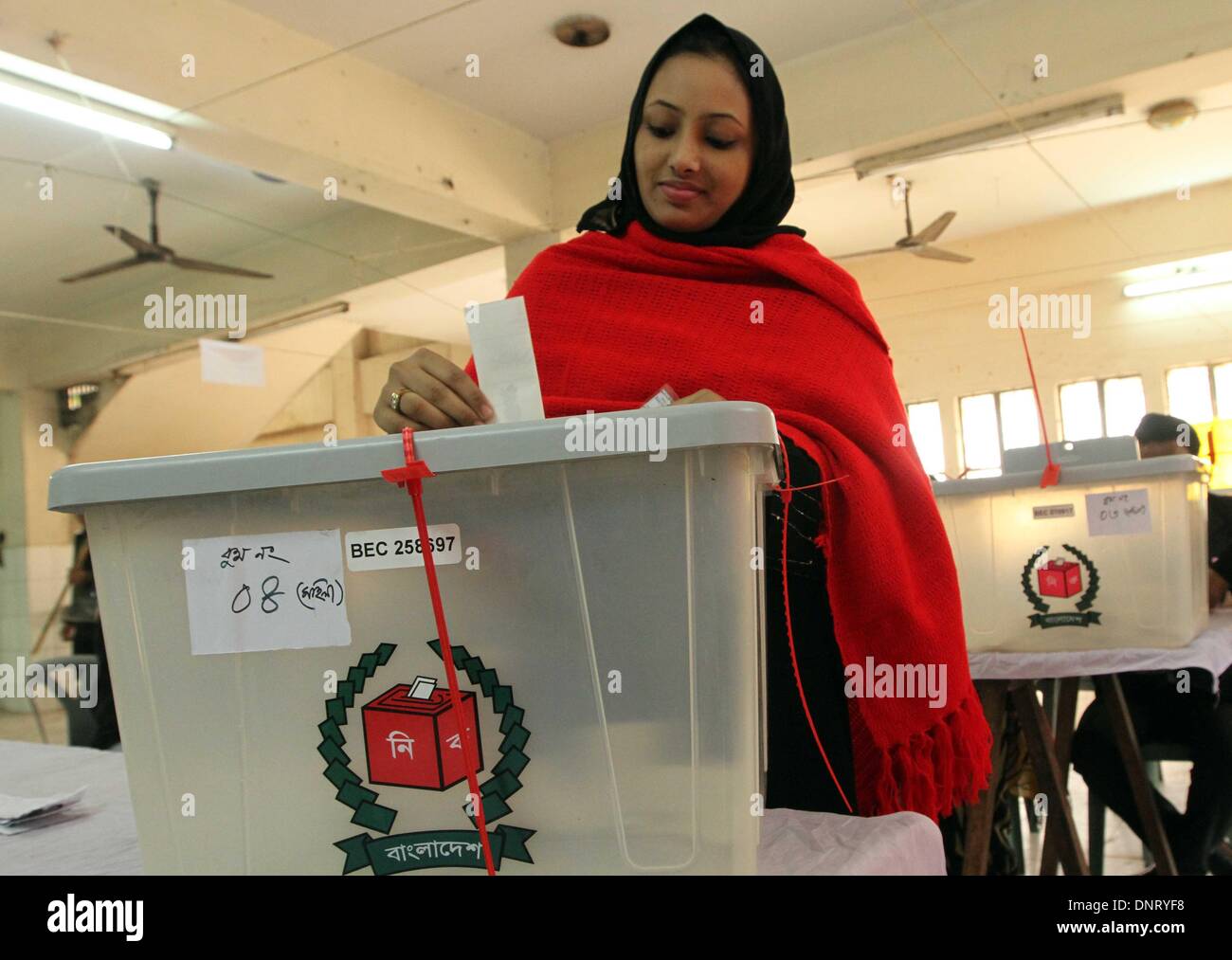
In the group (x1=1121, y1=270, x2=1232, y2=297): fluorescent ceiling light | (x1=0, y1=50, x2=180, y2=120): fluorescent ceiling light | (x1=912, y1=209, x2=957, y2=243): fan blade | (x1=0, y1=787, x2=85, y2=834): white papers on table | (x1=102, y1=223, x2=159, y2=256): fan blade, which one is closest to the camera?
(x1=0, y1=787, x2=85, y2=834): white papers on table

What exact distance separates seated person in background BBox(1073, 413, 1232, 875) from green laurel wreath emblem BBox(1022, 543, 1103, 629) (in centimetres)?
35

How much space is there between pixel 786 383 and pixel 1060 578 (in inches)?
47.2

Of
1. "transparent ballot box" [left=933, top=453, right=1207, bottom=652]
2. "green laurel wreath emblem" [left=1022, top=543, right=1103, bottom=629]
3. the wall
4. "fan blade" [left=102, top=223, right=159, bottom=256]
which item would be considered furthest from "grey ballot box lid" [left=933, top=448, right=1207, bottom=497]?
the wall

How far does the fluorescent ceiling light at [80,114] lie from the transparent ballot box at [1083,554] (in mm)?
3297

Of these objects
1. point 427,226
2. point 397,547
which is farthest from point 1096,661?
point 427,226

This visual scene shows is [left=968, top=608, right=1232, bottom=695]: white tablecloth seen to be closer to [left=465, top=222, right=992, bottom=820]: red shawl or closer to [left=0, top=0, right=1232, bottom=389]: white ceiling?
[left=465, top=222, right=992, bottom=820]: red shawl

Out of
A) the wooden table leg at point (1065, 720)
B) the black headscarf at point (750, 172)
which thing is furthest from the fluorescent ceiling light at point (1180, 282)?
the black headscarf at point (750, 172)

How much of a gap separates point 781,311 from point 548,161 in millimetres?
4319

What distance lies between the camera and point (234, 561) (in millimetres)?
464

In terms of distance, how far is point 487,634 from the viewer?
1.46 ft

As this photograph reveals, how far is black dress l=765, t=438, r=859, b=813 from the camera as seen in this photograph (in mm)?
738

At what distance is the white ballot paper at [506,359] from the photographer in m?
0.49

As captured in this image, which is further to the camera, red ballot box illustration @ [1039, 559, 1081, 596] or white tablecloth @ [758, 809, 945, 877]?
red ballot box illustration @ [1039, 559, 1081, 596]

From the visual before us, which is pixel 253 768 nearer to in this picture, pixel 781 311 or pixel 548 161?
pixel 781 311
